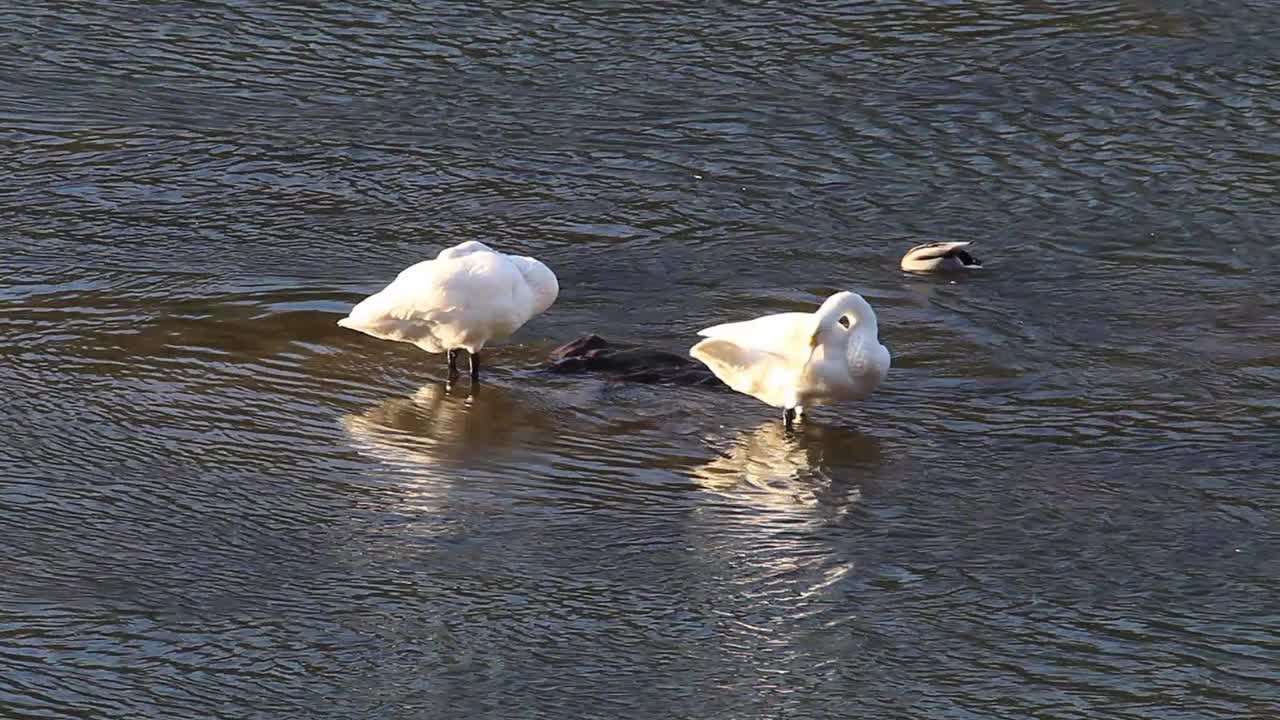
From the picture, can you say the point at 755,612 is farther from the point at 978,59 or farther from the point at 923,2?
the point at 923,2

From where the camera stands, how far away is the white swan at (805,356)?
25.9 feet

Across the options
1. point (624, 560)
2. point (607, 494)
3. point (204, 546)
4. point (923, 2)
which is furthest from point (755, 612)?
point (923, 2)

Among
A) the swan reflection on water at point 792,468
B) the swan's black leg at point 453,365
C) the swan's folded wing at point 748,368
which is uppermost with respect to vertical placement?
the swan's folded wing at point 748,368

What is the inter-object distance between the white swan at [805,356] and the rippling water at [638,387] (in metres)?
0.18

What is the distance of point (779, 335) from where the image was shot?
807cm

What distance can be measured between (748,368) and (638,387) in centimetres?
53

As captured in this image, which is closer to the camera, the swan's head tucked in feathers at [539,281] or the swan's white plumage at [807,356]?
the swan's white plumage at [807,356]

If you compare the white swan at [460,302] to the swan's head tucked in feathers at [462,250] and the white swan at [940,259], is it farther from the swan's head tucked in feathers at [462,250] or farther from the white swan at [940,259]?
the white swan at [940,259]

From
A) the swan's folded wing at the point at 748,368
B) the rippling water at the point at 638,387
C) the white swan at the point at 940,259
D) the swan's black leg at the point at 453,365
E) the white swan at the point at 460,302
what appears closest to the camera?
the rippling water at the point at 638,387

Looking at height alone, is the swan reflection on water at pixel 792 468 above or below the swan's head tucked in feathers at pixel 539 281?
below

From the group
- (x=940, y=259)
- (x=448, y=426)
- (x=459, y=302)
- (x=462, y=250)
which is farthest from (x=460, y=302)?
(x=940, y=259)

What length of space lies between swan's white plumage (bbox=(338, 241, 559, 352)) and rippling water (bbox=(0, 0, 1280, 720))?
25 centimetres

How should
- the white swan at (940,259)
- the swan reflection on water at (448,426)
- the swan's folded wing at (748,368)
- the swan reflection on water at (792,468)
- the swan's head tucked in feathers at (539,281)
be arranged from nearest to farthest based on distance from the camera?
1. the swan reflection on water at (792,468)
2. the swan reflection on water at (448,426)
3. the swan's folded wing at (748,368)
4. the swan's head tucked in feathers at (539,281)
5. the white swan at (940,259)

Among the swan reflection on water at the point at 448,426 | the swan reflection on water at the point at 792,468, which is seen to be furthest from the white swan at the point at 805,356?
the swan reflection on water at the point at 448,426
